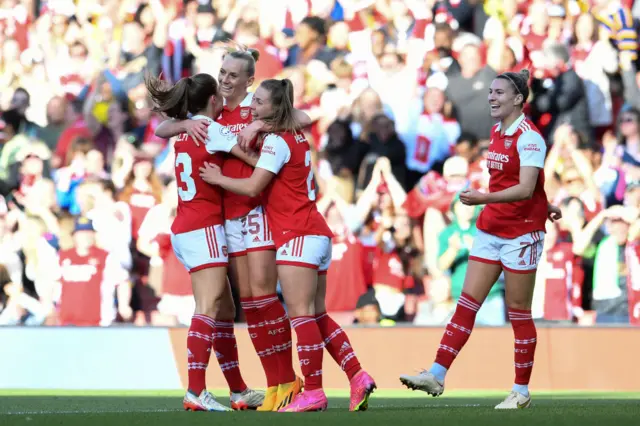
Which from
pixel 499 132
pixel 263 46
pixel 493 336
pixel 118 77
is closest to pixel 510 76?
pixel 499 132

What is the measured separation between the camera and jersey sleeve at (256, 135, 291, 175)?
22.9 ft

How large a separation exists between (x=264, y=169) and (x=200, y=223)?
576 millimetres

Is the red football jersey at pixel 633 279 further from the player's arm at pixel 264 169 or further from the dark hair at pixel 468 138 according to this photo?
the player's arm at pixel 264 169

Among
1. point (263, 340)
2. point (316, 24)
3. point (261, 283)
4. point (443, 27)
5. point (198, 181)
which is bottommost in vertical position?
point (263, 340)

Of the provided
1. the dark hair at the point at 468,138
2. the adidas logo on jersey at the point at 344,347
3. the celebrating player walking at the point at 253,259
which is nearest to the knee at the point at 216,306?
the celebrating player walking at the point at 253,259

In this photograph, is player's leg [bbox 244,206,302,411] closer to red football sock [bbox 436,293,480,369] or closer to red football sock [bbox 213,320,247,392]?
red football sock [bbox 213,320,247,392]

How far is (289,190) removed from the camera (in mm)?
7078

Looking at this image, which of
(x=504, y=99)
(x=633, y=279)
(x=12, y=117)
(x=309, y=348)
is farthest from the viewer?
(x=12, y=117)

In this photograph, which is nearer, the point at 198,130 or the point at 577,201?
the point at 198,130

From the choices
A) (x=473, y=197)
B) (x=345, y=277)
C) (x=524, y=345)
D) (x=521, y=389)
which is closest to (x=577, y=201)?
(x=345, y=277)

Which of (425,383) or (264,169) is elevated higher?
(264,169)

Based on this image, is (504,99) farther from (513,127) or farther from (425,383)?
(425,383)

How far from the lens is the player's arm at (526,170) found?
710cm

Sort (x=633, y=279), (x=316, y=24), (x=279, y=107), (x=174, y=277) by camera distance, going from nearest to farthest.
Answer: (x=279, y=107), (x=633, y=279), (x=174, y=277), (x=316, y=24)
